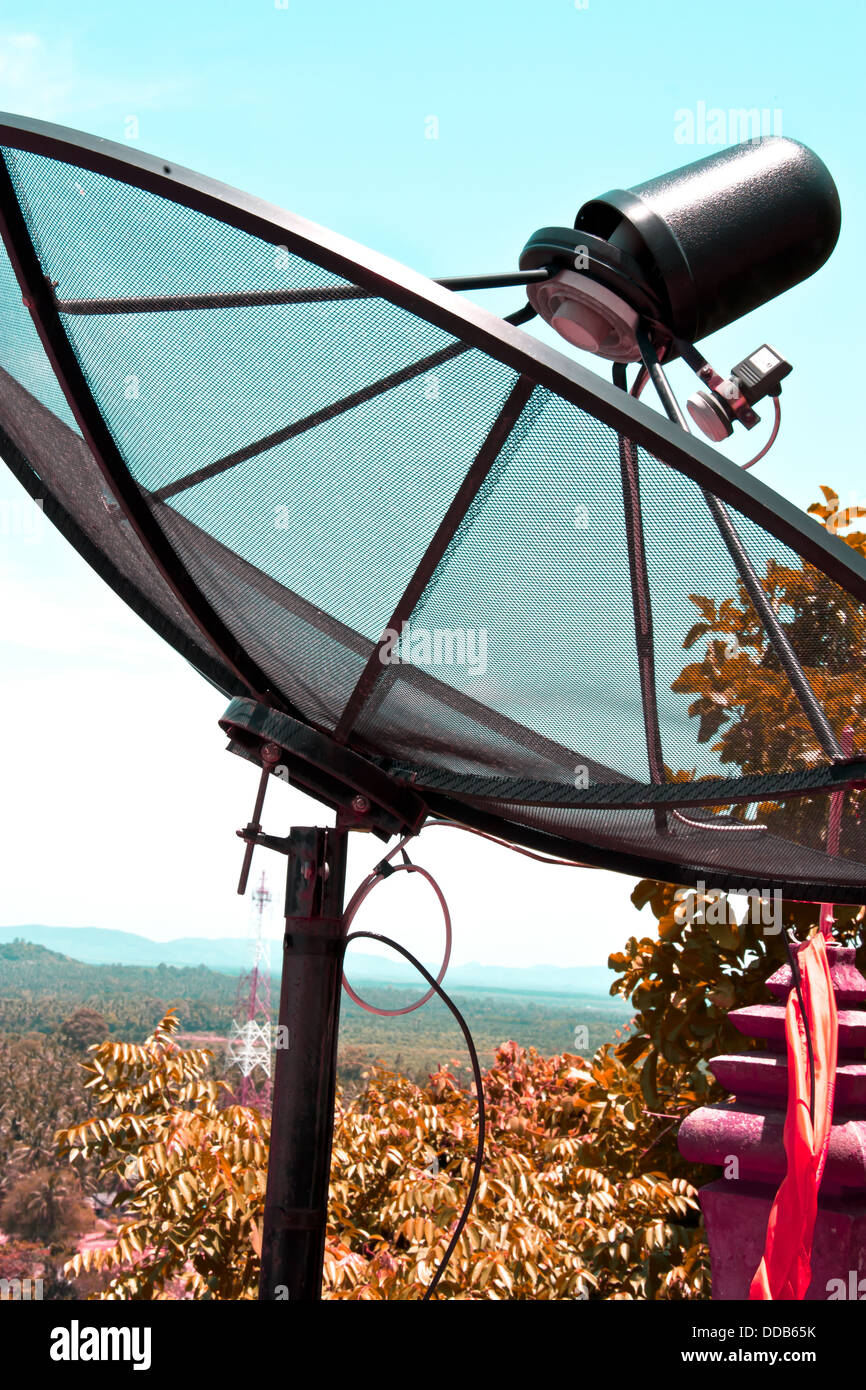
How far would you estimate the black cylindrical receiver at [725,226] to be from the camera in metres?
2.05

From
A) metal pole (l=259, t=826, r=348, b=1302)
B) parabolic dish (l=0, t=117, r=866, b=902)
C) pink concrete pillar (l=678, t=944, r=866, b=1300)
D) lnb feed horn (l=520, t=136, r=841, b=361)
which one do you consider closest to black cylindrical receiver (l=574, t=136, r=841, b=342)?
lnb feed horn (l=520, t=136, r=841, b=361)

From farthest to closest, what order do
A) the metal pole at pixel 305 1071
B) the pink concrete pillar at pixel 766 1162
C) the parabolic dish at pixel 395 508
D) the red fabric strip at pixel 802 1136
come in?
1. the pink concrete pillar at pixel 766 1162
2. the red fabric strip at pixel 802 1136
3. the metal pole at pixel 305 1071
4. the parabolic dish at pixel 395 508

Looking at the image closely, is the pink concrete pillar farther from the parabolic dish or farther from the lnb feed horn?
the lnb feed horn

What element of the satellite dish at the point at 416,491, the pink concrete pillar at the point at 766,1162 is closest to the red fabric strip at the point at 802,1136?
the pink concrete pillar at the point at 766,1162

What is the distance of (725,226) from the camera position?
2.10 metres

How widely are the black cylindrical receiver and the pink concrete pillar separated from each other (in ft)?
5.97

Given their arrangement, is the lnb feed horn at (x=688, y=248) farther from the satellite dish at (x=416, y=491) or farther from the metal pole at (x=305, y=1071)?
the metal pole at (x=305, y=1071)

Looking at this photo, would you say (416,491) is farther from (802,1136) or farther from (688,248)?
(802,1136)

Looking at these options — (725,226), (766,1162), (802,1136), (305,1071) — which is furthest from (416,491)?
(766,1162)

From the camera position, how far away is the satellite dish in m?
1.57

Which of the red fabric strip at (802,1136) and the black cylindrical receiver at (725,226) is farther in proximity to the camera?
the red fabric strip at (802,1136)
